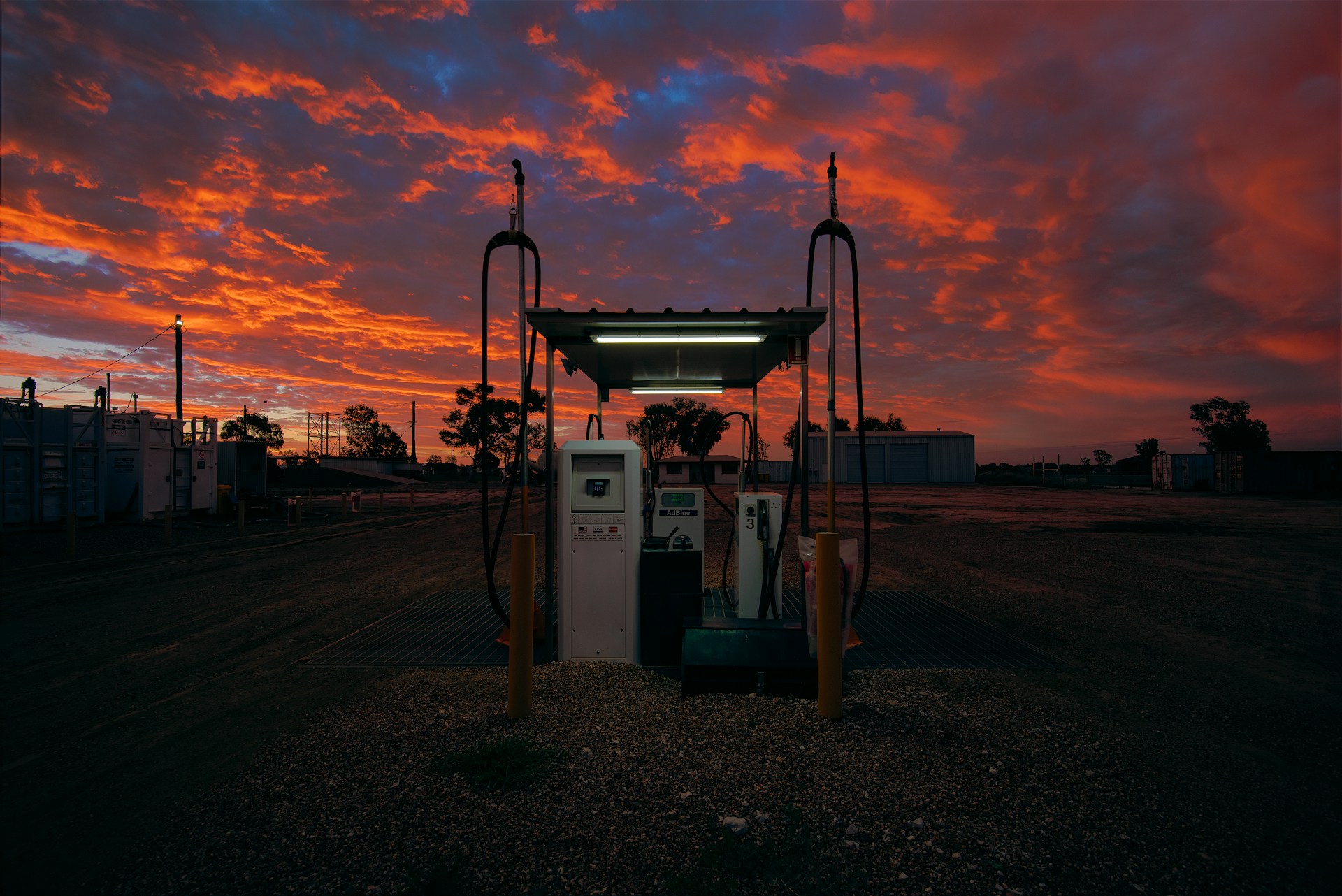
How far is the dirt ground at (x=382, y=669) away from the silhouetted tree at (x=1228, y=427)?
270 feet

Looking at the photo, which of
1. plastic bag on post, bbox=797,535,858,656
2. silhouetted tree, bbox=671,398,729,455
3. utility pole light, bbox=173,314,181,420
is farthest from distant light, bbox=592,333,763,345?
silhouetted tree, bbox=671,398,729,455

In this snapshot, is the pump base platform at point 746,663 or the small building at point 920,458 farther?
the small building at point 920,458

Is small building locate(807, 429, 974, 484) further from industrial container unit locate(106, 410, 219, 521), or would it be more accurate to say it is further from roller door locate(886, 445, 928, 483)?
industrial container unit locate(106, 410, 219, 521)

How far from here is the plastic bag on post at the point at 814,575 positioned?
4453 mm

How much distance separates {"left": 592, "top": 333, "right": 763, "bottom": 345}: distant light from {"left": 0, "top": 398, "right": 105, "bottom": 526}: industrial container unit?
19275 mm

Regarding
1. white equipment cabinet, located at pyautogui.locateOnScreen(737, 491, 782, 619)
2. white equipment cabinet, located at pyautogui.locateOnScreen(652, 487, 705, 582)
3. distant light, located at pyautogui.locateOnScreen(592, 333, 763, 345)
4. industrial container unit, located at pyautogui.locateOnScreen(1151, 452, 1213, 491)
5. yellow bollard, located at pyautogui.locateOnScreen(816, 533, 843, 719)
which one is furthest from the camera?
industrial container unit, located at pyautogui.locateOnScreen(1151, 452, 1213, 491)

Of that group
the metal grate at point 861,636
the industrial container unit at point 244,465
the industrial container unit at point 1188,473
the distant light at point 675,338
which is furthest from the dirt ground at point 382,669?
the industrial container unit at point 1188,473

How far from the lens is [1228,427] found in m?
77.8

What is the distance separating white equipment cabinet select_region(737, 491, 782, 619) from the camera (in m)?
6.42

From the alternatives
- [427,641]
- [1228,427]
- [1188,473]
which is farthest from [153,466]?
[1228,427]

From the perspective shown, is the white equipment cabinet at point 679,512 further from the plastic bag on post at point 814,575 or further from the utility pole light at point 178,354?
the utility pole light at point 178,354

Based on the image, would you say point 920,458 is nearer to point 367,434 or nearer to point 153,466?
point 153,466

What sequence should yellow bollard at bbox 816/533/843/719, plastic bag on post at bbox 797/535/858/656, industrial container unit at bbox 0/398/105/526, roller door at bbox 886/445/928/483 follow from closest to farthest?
yellow bollard at bbox 816/533/843/719 < plastic bag on post at bbox 797/535/858/656 < industrial container unit at bbox 0/398/105/526 < roller door at bbox 886/445/928/483

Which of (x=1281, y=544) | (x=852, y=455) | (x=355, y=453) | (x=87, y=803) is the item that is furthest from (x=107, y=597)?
(x=355, y=453)
